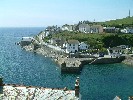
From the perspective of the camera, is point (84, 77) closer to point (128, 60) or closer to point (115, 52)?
point (128, 60)

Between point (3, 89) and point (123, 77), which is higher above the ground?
point (3, 89)

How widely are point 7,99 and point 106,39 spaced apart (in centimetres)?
12913

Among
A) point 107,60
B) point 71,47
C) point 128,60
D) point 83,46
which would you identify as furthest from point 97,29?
point 128,60

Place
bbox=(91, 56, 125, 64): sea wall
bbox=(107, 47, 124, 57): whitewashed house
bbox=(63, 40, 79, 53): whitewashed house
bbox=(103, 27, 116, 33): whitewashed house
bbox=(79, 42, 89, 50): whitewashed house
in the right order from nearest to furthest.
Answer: bbox=(91, 56, 125, 64): sea wall → bbox=(107, 47, 124, 57): whitewashed house → bbox=(63, 40, 79, 53): whitewashed house → bbox=(79, 42, 89, 50): whitewashed house → bbox=(103, 27, 116, 33): whitewashed house

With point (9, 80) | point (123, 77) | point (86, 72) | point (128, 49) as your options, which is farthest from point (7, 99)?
point (128, 49)

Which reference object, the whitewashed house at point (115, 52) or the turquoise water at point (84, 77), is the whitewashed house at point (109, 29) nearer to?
the whitewashed house at point (115, 52)

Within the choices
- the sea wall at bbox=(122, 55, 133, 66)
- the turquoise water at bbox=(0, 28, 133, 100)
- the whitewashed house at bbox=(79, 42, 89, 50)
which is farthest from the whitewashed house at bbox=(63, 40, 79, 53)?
the sea wall at bbox=(122, 55, 133, 66)

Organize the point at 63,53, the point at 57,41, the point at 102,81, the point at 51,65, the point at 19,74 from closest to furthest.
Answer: the point at 102,81, the point at 19,74, the point at 51,65, the point at 63,53, the point at 57,41

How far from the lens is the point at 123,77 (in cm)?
9500

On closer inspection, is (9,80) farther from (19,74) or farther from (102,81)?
(102,81)

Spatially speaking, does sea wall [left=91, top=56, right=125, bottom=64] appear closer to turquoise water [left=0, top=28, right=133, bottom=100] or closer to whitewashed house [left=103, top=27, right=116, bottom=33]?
turquoise water [left=0, top=28, right=133, bottom=100]

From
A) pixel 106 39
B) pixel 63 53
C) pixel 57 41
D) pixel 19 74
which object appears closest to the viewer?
pixel 19 74

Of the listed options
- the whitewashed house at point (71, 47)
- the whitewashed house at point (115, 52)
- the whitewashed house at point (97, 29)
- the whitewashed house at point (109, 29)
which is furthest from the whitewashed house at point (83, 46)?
the whitewashed house at point (97, 29)

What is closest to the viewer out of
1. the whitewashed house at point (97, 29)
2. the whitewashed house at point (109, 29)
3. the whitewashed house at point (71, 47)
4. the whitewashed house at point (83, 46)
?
the whitewashed house at point (71, 47)
